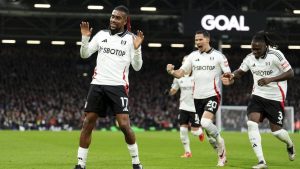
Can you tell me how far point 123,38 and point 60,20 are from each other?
31.4m

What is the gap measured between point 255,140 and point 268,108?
76cm

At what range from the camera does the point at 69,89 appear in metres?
52.4

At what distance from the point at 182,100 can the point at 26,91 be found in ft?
115

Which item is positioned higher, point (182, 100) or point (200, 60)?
point (200, 60)

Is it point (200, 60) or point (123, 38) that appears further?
point (200, 60)

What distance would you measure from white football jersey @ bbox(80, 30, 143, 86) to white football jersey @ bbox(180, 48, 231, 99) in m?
3.65

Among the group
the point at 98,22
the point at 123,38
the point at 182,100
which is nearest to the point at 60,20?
the point at 98,22

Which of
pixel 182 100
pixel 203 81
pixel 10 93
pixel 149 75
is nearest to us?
pixel 203 81

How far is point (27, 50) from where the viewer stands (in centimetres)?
5550

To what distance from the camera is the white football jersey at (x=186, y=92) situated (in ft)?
56.9

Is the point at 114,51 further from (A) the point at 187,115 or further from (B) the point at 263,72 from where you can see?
(A) the point at 187,115

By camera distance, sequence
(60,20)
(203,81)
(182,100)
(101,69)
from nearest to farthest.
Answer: (101,69), (203,81), (182,100), (60,20)

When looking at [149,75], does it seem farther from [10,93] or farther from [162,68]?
[10,93]

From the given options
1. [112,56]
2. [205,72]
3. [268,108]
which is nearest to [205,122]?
[205,72]
